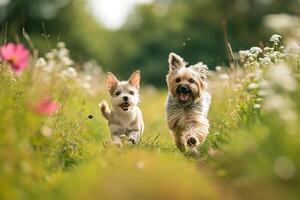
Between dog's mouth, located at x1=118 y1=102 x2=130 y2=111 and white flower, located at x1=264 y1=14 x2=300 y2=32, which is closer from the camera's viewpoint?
white flower, located at x1=264 y1=14 x2=300 y2=32

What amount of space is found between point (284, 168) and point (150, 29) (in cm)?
5603

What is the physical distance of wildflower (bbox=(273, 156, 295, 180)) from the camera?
5625 mm

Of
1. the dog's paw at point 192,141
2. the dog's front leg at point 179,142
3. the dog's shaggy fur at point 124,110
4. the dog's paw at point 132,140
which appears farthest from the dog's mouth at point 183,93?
the dog's paw at point 132,140

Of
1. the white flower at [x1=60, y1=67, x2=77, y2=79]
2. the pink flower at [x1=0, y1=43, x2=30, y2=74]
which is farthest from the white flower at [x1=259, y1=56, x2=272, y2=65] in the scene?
the white flower at [x1=60, y1=67, x2=77, y2=79]

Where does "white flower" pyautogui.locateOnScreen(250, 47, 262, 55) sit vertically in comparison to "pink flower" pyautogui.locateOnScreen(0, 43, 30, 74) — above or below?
above

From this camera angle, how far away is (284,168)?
221 inches

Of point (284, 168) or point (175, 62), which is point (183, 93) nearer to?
point (175, 62)

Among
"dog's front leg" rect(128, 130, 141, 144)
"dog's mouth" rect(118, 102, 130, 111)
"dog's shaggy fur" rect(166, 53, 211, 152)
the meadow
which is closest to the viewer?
the meadow

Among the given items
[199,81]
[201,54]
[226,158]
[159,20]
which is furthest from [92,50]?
[226,158]

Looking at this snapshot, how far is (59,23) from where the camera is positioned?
162ft

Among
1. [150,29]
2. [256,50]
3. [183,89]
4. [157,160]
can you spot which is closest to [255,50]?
[256,50]

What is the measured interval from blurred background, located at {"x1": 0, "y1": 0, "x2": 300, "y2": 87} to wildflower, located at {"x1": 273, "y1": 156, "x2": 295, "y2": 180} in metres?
38.7

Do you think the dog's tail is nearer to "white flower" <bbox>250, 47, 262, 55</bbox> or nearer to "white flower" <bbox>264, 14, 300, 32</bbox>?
"white flower" <bbox>250, 47, 262, 55</bbox>

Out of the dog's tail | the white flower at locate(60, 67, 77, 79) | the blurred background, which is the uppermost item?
the blurred background
